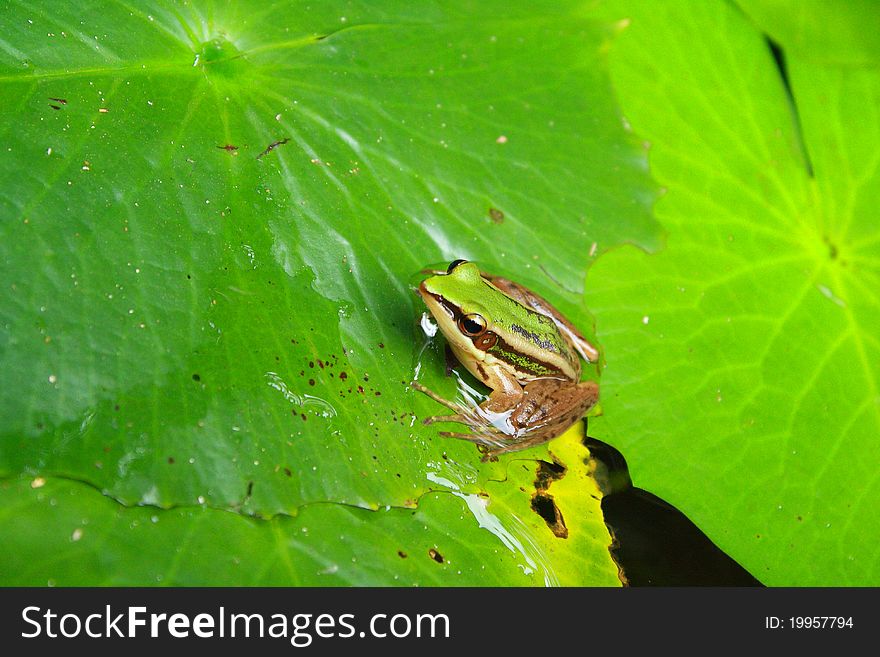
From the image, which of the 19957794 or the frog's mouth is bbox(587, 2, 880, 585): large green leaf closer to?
the 19957794

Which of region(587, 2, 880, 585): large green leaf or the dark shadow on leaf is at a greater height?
region(587, 2, 880, 585): large green leaf

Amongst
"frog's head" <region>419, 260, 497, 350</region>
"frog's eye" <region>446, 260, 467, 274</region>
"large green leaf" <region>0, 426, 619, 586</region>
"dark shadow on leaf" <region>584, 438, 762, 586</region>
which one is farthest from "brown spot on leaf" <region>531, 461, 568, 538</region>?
"frog's eye" <region>446, 260, 467, 274</region>

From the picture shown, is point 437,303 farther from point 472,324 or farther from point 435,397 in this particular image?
point 435,397

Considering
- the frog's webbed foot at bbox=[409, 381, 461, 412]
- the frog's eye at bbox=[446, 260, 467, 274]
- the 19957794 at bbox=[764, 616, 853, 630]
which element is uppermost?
the frog's eye at bbox=[446, 260, 467, 274]

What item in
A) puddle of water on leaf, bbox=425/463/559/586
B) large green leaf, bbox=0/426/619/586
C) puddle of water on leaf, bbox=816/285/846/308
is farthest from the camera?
puddle of water on leaf, bbox=816/285/846/308

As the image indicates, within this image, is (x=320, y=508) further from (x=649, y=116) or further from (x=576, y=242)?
(x=649, y=116)

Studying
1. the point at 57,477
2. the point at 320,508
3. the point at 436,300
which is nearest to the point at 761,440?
the point at 436,300

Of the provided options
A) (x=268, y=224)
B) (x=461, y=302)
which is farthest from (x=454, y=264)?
(x=268, y=224)

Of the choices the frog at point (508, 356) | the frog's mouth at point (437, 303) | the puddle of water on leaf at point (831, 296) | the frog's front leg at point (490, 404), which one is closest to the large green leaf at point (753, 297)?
the puddle of water on leaf at point (831, 296)
